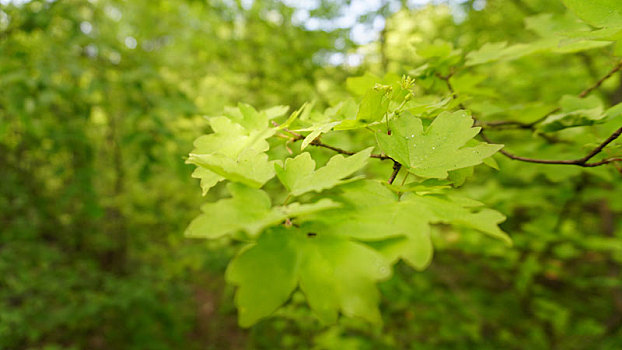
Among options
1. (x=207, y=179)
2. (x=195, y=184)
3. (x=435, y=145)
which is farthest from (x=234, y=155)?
(x=195, y=184)

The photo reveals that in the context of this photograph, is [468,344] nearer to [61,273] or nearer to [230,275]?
[230,275]

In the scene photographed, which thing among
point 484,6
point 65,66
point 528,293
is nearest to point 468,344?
point 528,293

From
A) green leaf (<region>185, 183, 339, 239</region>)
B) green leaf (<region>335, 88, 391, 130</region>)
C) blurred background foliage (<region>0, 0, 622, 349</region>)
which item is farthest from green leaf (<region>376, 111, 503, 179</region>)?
blurred background foliage (<region>0, 0, 622, 349</region>)

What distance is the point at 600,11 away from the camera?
908 mm

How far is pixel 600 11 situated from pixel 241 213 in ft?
3.73

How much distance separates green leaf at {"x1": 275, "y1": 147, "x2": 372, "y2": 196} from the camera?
750mm

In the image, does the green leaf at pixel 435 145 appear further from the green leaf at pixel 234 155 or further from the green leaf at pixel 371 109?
the green leaf at pixel 234 155

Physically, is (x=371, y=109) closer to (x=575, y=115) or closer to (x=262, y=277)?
(x=262, y=277)

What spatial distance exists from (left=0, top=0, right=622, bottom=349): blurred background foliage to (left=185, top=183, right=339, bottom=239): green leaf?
3.23 ft

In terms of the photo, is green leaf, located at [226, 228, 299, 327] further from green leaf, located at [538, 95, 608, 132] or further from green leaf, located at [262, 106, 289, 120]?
green leaf, located at [538, 95, 608, 132]

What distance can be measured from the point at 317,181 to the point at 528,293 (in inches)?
153

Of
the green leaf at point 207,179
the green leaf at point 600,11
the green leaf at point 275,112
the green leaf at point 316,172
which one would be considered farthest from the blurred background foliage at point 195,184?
the green leaf at point 207,179

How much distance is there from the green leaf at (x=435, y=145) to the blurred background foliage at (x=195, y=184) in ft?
1.81

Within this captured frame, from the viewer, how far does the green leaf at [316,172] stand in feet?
2.46
